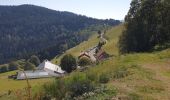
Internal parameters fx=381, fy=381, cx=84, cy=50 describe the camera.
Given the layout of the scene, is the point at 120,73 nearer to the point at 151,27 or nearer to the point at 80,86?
the point at 80,86

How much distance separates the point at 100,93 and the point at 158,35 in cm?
3261

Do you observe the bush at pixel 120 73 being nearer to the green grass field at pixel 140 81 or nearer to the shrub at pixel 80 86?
the green grass field at pixel 140 81

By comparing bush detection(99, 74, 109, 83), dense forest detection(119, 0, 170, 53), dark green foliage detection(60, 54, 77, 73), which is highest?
dense forest detection(119, 0, 170, 53)

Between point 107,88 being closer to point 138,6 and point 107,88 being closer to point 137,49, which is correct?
point 137,49

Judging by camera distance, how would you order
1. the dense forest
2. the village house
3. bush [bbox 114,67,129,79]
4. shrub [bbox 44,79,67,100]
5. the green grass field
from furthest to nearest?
the village house, the dense forest, bush [bbox 114,67,129,79], shrub [bbox 44,79,67,100], the green grass field

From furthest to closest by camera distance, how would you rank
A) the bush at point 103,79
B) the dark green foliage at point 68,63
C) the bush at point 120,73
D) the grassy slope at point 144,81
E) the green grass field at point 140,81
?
the dark green foliage at point 68,63 < the bush at point 120,73 < the bush at point 103,79 < the grassy slope at point 144,81 < the green grass field at point 140,81

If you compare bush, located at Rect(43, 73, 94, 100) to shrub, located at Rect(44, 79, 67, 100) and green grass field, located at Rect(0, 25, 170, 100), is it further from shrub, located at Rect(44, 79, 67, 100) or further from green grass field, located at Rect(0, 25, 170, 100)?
green grass field, located at Rect(0, 25, 170, 100)

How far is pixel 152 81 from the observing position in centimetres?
1948

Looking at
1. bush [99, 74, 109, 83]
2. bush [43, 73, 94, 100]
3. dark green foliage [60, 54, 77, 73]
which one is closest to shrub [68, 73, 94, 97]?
bush [43, 73, 94, 100]

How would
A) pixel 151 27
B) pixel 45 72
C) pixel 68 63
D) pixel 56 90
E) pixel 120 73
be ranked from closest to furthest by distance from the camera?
1. pixel 56 90
2. pixel 120 73
3. pixel 151 27
4. pixel 68 63
5. pixel 45 72

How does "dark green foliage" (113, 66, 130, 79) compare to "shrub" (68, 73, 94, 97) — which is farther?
"dark green foliage" (113, 66, 130, 79)

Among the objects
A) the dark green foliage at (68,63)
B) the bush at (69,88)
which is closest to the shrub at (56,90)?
the bush at (69,88)

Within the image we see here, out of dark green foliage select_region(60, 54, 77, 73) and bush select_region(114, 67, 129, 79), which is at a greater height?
bush select_region(114, 67, 129, 79)

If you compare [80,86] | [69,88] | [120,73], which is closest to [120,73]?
[120,73]
